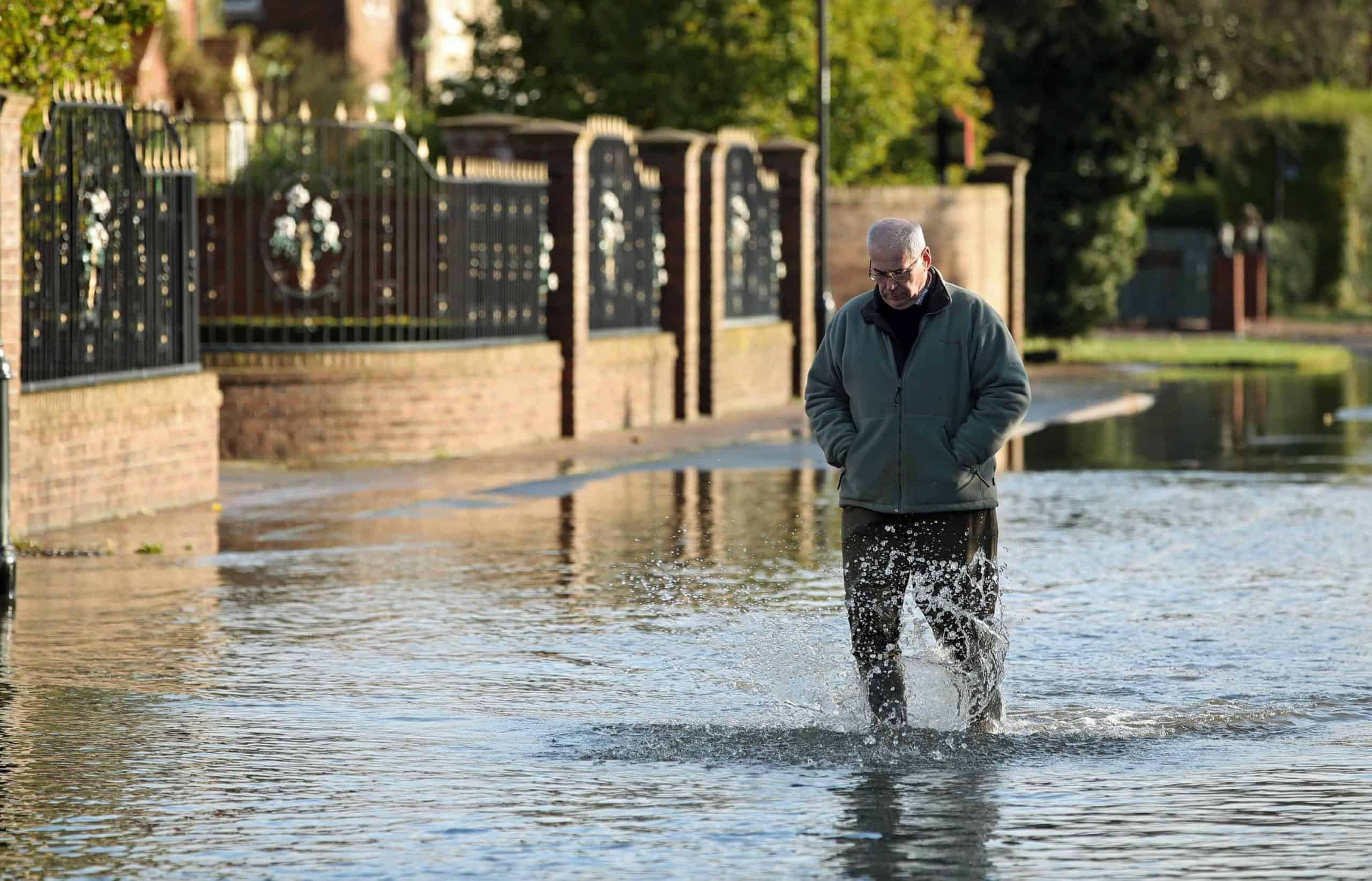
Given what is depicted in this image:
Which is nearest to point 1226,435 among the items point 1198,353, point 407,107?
point 1198,353

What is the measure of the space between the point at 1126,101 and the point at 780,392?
14831 millimetres

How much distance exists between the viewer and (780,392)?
29609 millimetres

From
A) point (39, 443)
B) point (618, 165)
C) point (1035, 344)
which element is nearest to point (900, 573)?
point (39, 443)

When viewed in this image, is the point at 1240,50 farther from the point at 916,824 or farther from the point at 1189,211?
the point at 916,824

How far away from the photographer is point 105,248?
56.1ft

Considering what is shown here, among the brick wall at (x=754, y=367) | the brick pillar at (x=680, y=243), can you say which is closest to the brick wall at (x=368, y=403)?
the brick pillar at (x=680, y=243)

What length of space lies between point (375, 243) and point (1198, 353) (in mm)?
21191

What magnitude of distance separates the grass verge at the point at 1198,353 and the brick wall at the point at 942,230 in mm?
1803

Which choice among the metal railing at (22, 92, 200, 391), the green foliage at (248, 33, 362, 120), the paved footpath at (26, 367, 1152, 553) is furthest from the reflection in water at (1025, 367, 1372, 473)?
the green foliage at (248, 33, 362, 120)

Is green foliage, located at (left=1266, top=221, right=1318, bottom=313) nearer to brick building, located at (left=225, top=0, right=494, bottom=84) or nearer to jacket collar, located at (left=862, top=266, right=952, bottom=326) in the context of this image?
brick building, located at (left=225, top=0, right=494, bottom=84)

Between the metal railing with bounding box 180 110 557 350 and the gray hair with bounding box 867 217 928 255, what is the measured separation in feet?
36.0

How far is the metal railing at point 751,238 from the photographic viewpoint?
28.2 metres

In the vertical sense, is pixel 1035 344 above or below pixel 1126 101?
below

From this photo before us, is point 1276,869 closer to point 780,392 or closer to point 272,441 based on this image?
point 272,441
